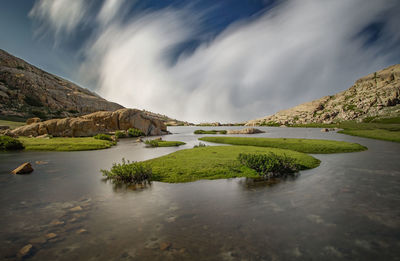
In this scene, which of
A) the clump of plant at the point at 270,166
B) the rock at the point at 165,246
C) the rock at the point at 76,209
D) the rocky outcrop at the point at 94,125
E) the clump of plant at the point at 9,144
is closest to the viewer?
the rock at the point at 165,246

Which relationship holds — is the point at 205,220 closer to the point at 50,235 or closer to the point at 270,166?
the point at 50,235

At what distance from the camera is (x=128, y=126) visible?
76625 mm

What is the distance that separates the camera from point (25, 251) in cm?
717

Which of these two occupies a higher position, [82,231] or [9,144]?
[9,144]

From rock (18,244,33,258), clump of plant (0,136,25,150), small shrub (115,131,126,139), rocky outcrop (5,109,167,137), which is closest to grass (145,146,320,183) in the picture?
rock (18,244,33,258)

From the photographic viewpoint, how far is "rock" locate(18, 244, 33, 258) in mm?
6961

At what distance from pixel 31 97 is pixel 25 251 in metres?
138

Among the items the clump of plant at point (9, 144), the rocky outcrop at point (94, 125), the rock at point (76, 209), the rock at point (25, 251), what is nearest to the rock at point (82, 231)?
the rock at point (25, 251)

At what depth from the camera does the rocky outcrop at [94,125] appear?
53938 mm

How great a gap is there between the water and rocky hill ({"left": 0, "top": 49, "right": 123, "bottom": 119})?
108m

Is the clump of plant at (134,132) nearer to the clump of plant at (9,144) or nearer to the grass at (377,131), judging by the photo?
the clump of plant at (9,144)

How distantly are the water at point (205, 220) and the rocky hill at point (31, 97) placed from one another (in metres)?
108

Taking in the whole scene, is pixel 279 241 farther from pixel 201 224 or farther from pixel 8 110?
pixel 8 110

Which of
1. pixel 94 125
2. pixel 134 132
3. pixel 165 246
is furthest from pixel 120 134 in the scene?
pixel 165 246
